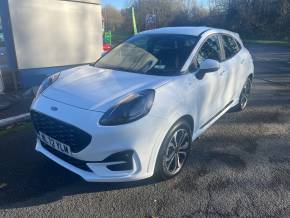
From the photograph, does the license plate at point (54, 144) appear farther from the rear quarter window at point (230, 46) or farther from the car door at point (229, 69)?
the rear quarter window at point (230, 46)

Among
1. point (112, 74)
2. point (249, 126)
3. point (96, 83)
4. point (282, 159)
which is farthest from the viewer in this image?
point (249, 126)

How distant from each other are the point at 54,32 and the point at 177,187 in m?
6.24

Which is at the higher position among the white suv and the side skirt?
the white suv

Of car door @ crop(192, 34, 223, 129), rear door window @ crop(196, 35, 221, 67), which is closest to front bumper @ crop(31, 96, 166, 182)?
car door @ crop(192, 34, 223, 129)

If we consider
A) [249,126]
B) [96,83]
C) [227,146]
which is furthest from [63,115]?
[249,126]

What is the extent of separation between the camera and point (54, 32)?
8070 mm

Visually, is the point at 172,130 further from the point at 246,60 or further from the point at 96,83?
the point at 246,60

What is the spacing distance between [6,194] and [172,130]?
1955mm

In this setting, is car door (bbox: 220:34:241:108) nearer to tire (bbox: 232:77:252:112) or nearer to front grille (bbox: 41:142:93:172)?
tire (bbox: 232:77:252:112)

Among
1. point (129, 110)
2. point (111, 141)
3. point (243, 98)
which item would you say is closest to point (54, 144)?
point (111, 141)

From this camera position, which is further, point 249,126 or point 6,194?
point 249,126

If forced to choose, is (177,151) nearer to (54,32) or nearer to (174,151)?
(174,151)

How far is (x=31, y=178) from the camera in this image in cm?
352

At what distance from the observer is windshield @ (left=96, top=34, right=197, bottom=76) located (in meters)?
3.84
